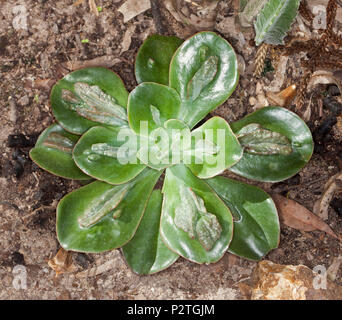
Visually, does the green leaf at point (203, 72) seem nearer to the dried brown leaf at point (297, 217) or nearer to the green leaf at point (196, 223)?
the green leaf at point (196, 223)

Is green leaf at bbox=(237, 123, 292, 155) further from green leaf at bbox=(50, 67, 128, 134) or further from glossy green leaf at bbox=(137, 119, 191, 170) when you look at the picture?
green leaf at bbox=(50, 67, 128, 134)

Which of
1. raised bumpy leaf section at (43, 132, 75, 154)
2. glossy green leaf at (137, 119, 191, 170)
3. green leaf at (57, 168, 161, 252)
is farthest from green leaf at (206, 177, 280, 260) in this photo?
raised bumpy leaf section at (43, 132, 75, 154)

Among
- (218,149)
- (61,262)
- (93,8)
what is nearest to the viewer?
(218,149)

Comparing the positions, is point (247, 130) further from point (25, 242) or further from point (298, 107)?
point (25, 242)

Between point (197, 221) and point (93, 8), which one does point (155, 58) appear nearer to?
point (93, 8)

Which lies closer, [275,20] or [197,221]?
[197,221]

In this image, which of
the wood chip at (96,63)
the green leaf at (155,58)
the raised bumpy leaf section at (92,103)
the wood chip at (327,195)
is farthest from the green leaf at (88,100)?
the wood chip at (327,195)

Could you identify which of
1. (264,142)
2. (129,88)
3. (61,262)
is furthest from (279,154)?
(61,262)

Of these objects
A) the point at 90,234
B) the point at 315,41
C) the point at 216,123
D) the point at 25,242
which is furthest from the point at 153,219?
the point at 315,41
